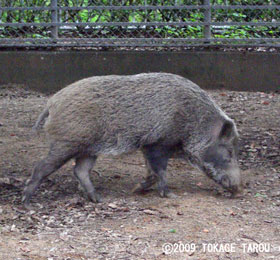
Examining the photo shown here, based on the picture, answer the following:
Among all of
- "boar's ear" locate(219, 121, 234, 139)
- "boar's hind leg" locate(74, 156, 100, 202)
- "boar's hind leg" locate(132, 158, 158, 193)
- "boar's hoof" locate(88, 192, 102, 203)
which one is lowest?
"boar's hoof" locate(88, 192, 102, 203)

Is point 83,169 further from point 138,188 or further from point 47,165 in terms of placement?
point 138,188

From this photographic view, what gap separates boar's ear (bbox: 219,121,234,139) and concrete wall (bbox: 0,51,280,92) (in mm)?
3149

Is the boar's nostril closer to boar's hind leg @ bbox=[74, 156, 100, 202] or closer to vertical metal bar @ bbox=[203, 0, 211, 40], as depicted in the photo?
boar's hind leg @ bbox=[74, 156, 100, 202]

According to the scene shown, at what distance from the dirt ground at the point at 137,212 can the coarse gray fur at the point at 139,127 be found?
235 millimetres

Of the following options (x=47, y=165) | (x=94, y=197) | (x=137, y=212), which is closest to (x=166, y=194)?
(x=137, y=212)

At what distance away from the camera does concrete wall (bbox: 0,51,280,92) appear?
891 centimetres

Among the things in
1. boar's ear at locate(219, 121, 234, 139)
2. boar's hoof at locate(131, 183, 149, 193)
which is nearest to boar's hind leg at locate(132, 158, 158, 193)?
boar's hoof at locate(131, 183, 149, 193)

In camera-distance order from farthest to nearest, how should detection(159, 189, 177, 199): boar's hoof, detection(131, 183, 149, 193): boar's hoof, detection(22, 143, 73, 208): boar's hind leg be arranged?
detection(131, 183, 149, 193): boar's hoof
detection(159, 189, 177, 199): boar's hoof
detection(22, 143, 73, 208): boar's hind leg

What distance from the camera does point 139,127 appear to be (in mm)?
5633

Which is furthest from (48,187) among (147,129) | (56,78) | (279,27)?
(279,27)

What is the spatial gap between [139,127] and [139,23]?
11.2 feet

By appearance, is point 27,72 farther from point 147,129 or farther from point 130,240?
point 130,240

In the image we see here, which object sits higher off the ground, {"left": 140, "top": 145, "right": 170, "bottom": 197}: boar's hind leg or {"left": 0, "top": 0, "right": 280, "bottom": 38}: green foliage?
{"left": 0, "top": 0, "right": 280, "bottom": 38}: green foliage

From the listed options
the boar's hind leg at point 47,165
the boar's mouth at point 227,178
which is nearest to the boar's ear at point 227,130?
the boar's mouth at point 227,178
